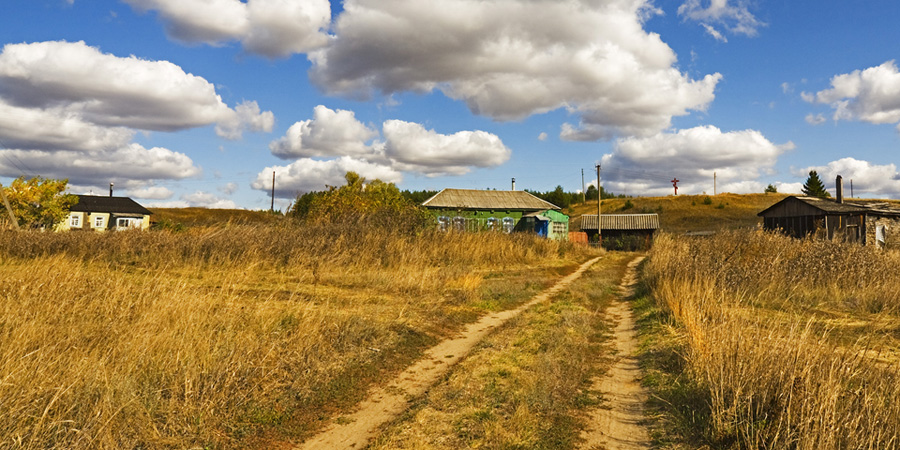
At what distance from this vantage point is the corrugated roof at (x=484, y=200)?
151ft

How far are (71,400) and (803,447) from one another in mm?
6140

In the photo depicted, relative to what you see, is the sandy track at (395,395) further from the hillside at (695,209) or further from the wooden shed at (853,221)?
the hillside at (695,209)

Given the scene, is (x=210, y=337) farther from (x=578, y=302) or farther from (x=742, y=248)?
(x=742, y=248)

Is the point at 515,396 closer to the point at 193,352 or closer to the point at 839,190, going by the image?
the point at 193,352

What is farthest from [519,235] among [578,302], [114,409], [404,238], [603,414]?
[114,409]

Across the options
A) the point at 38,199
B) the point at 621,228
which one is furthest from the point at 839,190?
the point at 38,199

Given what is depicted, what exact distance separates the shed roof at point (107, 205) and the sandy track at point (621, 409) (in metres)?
63.9

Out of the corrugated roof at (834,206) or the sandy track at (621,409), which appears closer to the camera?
the sandy track at (621,409)

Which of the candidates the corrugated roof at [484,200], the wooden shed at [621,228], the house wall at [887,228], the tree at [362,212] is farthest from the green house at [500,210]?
the house wall at [887,228]

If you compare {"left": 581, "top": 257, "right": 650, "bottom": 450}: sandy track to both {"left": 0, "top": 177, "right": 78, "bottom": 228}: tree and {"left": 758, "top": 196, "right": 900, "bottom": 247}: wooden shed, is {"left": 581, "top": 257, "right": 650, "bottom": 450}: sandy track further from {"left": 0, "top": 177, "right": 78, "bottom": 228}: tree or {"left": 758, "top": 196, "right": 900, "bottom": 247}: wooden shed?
{"left": 0, "top": 177, "right": 78, "bottom": 228}: tree

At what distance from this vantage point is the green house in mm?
43250

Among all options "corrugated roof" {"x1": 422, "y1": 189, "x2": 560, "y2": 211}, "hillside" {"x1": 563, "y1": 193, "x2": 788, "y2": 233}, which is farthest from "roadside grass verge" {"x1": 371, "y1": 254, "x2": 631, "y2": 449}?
"hillside" {"x1": 563, "y1": 193, "x2": 788, "y2": 233}

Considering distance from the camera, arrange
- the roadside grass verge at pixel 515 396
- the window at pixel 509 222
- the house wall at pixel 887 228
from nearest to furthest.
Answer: the roadside grass verge at pixel 515 396
the house wall at pixel 887 228
the window at pixel 509 222

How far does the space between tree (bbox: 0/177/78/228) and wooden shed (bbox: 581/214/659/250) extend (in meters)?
47.1
